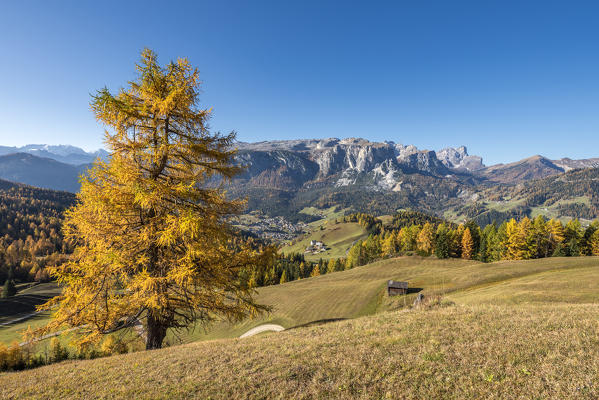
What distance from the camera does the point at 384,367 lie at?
9.43 meters

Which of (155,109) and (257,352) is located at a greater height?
(155,109)

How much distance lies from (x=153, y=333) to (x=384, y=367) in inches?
576

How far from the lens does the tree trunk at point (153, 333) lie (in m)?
16.1

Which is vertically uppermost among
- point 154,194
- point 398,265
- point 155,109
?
point 155,109

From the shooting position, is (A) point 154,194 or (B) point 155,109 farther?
(B) point 155,109

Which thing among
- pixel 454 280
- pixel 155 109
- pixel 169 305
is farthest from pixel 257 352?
pixel 454 280

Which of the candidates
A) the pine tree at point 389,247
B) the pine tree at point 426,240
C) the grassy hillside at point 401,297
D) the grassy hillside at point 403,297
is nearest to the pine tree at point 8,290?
the grassy hillside at point 401,297

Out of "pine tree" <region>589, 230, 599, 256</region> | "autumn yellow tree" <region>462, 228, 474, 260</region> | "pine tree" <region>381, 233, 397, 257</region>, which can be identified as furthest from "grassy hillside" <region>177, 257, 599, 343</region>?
"pine tree" <region>381, 233, 397, 257</region>

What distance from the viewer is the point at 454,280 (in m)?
51.2

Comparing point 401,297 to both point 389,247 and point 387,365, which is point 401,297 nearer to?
point 387,365

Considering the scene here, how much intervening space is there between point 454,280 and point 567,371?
50.7 m

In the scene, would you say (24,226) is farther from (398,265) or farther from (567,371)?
(567,371)

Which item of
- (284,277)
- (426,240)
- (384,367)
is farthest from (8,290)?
(426,240)

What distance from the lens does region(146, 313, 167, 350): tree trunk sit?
16.1 metres
